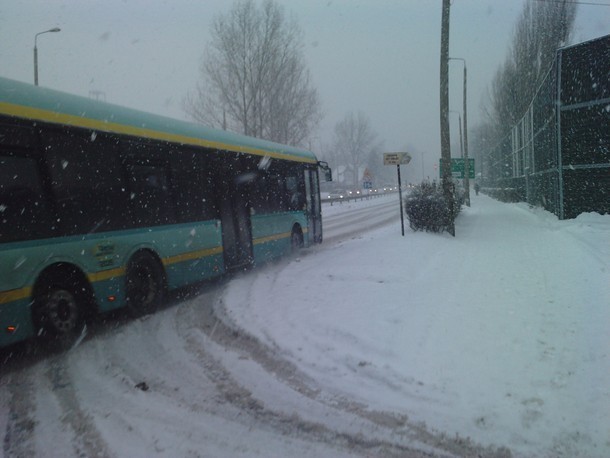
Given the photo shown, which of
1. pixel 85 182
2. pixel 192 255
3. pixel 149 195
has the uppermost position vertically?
pixel 85 182

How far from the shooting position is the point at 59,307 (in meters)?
5.93

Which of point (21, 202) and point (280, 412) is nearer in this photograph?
point (280, 412)

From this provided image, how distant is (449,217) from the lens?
14.9 metres

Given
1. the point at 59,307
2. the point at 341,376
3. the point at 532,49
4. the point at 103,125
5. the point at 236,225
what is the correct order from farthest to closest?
1. the point at 532,49
2. the point at 236,225
3. the point at 103,125
4. the point at 59,307
5. the point at 341,376

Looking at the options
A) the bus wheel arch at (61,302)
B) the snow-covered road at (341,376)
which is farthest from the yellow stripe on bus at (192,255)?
the bus wheel arch at (61,302)

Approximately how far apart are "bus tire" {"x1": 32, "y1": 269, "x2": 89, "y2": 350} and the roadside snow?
2.15 metres

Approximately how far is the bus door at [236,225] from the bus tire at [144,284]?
7.13ft

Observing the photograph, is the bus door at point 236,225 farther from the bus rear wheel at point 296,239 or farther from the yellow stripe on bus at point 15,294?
the yellow stripe on bus at point 15,294

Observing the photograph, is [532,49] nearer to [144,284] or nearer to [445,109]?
[445,109]

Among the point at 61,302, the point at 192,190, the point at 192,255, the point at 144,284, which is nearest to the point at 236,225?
the point at 192,190

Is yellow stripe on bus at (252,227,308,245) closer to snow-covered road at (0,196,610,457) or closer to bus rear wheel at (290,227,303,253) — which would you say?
bus rear wheel at (290,227,303,253)

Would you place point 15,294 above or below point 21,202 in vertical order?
below

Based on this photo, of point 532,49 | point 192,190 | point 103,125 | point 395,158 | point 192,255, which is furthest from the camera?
point 532,49

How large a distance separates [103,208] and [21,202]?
134cm
